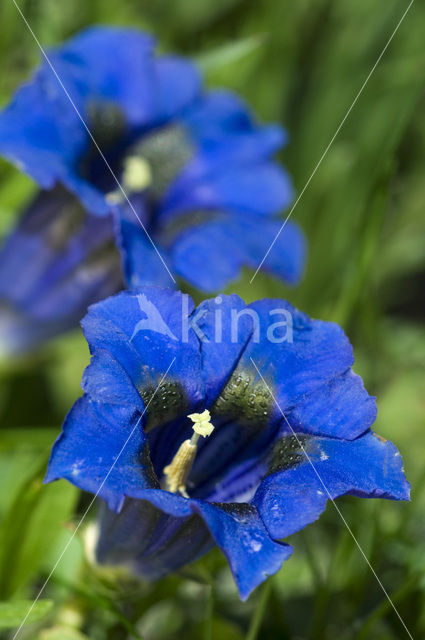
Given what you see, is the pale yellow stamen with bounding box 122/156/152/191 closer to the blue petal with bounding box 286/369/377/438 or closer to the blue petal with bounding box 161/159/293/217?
the blue petal with bounding box 161/159/293/217

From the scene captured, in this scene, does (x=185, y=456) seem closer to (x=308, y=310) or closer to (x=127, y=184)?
(x=127, y=184)

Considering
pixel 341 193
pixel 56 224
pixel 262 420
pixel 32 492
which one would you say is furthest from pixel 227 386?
pixel 341 193

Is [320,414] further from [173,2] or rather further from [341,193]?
[173,2]

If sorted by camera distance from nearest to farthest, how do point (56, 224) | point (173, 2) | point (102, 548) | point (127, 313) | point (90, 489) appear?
point (90, 489) → point (127, 313) → point (102, 548) → point (56, 224) → point (173, 2)

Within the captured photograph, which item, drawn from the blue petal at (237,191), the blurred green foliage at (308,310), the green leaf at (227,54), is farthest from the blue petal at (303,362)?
the green leaf at (227,54)

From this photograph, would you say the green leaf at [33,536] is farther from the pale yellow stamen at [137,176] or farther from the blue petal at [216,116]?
the blue petal at [216,116]

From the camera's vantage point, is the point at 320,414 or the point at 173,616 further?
the point at 173,616
